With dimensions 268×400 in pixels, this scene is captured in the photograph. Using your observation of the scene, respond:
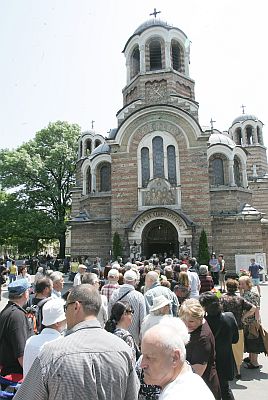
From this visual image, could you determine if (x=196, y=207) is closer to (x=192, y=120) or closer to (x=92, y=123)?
(x=192, y=120)

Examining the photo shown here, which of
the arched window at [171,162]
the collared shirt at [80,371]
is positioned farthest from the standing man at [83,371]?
the arched window at [171,162]

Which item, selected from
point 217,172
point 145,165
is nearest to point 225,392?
point 145,165

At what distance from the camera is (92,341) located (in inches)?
80.9

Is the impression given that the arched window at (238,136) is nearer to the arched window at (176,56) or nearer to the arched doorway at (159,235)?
the arched window at (176,56)

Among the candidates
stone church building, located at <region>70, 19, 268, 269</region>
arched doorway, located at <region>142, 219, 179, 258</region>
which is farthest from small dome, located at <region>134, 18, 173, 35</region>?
arched doorway, located at <region>142, 219, 179, 258</region>

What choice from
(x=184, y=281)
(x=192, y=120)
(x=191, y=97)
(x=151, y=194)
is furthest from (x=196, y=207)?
(x=184, y=281)

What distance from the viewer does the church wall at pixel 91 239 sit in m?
22.5

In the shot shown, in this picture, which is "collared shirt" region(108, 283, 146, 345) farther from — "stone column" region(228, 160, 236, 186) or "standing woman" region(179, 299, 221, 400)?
"stone column" region(228, 160, 236, 186)

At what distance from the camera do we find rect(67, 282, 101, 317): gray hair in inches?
96.2

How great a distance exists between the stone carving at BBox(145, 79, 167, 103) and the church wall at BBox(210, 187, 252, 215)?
7.93 m

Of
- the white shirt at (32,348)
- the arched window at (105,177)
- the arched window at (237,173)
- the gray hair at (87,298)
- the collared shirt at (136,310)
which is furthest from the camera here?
the arched window at (105,177)

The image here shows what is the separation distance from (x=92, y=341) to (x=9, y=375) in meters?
2.04

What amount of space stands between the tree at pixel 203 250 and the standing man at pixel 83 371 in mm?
17492

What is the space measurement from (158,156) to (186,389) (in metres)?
20.5
